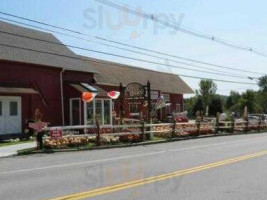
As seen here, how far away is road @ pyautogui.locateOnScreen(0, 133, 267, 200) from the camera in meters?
10.3

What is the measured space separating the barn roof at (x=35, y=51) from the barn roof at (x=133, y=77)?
13.2 feet

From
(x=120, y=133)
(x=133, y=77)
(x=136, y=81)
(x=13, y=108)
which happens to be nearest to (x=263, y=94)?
(x=133, y=77)

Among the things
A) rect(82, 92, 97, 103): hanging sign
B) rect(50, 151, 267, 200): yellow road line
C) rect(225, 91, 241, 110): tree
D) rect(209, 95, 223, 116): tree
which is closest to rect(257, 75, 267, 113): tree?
rect(209, 95, 223, 116): tree

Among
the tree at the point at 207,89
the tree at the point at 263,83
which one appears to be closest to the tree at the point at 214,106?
the tree at the point at 207,89

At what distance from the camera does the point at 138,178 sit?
12.6m

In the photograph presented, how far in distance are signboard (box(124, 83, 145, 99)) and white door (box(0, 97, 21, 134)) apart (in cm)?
676

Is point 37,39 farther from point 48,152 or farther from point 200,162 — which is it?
point 200,162

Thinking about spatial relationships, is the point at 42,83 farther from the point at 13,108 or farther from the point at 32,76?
the point at 13,108

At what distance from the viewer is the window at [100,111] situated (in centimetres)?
3584

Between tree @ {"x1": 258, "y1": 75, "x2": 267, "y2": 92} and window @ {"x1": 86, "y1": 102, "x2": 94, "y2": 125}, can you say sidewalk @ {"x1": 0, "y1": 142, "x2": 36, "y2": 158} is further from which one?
tree @ {"x1": 258, "y1": 75, "x2": 267, "y2": 92}

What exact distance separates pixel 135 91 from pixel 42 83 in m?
6.03

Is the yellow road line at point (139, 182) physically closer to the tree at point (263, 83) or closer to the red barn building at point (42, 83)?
the red barn building at point (42, 83)

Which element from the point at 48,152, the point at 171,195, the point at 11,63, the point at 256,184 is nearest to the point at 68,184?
the point at 171,195

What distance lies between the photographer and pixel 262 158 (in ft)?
57.8
